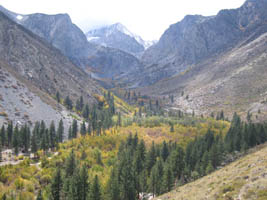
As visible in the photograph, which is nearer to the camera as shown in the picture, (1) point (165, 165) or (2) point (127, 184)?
(2) point (127, 184)

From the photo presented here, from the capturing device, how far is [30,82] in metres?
136

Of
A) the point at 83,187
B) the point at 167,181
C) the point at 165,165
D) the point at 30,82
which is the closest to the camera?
the point at 83,187

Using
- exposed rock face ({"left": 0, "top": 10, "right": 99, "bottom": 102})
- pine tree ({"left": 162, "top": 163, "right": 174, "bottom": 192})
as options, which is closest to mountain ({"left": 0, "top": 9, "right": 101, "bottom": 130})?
exposed rock face ({"left": 0, "top": 10, "right": 99, "bottom": 102})

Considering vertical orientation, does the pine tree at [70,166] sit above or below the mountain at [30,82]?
below

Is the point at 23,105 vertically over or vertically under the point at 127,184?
over

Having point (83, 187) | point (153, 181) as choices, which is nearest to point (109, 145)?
point (153, 181)

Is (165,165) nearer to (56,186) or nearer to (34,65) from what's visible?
(56,186)

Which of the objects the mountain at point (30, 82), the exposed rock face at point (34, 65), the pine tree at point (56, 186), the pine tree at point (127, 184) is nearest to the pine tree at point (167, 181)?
the pine tree at point (127, 184)

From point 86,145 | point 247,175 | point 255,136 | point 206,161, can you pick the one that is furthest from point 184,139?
point 247,175

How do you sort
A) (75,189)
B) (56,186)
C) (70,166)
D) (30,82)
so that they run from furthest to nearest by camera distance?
(30,82) → (70,166) → (56,186) → (75,189)

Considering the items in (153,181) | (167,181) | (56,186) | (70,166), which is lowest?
(153,181)

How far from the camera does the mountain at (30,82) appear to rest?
98894 millimetres

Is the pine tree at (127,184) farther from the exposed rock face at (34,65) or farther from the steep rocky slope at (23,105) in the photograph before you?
the exposed rock face at (34,65)

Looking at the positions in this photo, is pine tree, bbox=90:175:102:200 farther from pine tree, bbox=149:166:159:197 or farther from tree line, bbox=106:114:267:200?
pine tree, bbox=149:166:159:197
